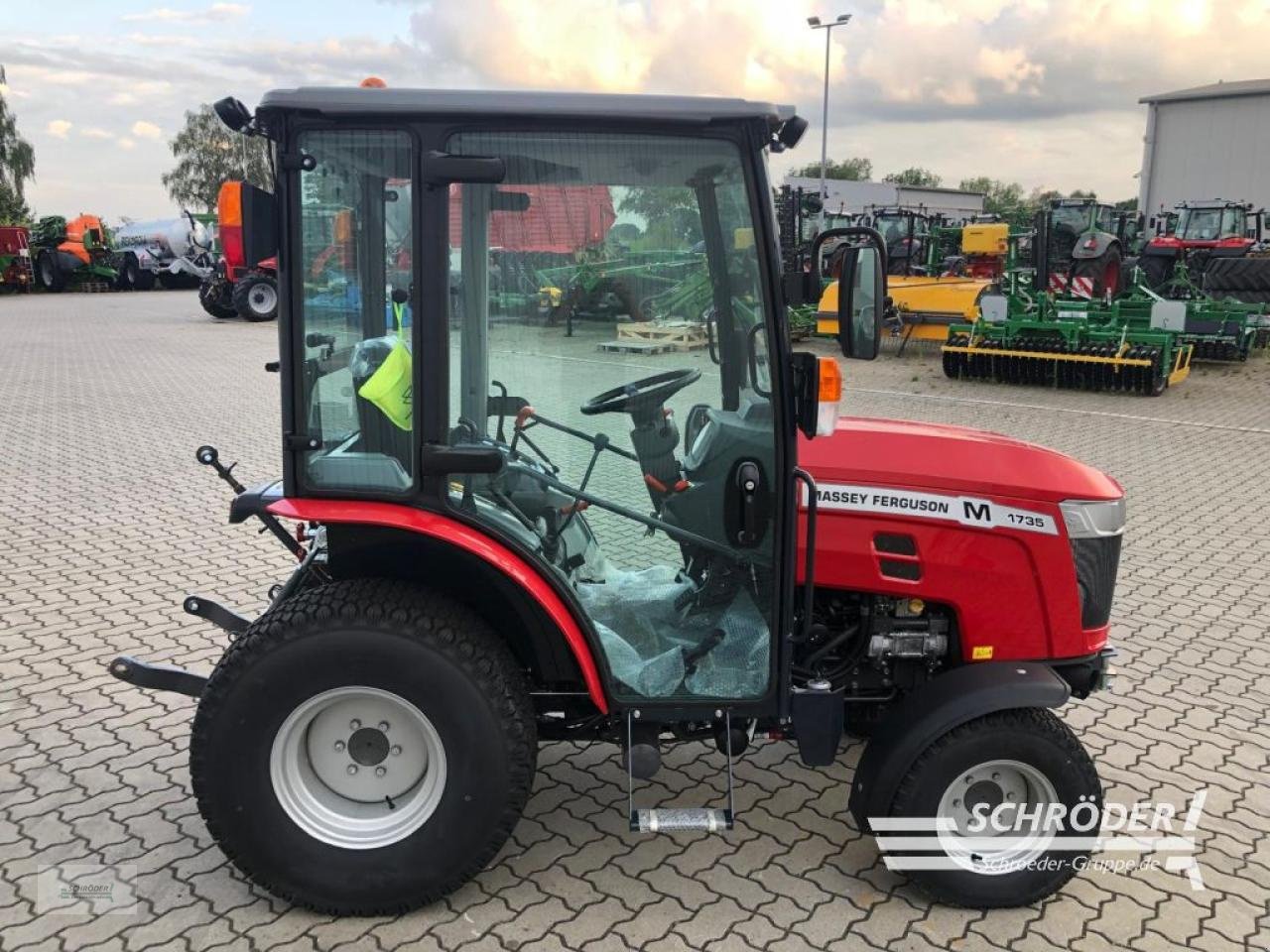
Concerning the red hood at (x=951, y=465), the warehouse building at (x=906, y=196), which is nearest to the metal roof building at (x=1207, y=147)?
the warehouse building at (x=906, y=196)

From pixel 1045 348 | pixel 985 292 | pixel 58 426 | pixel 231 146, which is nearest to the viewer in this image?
pixel 58 426

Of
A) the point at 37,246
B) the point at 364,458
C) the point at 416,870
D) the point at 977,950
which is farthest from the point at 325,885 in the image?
the point at 37,246

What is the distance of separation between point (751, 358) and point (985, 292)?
41.6 feet

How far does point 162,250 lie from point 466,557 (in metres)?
28.4

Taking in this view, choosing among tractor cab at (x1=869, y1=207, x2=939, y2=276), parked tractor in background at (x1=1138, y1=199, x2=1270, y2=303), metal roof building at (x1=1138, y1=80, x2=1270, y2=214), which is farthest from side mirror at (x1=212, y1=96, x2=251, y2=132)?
metal roof building at (x1=1138, y1=80, x2=1270, y2=214)

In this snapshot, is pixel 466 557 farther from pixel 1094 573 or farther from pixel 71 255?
pixel 71 255

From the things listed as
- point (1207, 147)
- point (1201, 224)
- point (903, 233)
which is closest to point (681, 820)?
point (903, 233)

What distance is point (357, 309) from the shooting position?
251 centimetres

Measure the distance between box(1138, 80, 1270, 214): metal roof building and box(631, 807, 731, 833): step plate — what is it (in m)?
38.7

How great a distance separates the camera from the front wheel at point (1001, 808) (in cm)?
266

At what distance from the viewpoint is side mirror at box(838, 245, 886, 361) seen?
2.41m

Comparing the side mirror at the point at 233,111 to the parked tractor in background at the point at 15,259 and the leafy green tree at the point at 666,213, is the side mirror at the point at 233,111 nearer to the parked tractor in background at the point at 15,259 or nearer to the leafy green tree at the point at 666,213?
the leafy green tree at the point at 666,213

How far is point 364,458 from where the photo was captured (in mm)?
2551

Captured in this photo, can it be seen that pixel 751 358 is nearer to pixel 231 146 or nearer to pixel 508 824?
pixel 508 824
